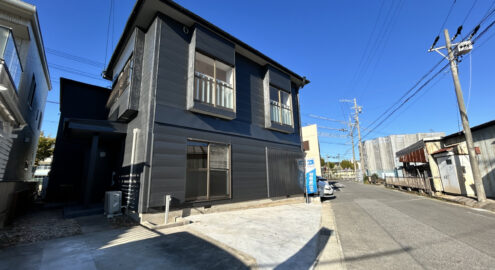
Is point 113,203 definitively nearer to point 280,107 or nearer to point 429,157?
point 280,107

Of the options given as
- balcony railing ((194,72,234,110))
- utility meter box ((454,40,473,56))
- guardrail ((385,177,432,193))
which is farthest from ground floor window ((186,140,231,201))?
guardrail ((385,177,432,193))

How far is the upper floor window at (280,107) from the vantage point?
421 inches

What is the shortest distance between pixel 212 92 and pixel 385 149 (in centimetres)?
4154

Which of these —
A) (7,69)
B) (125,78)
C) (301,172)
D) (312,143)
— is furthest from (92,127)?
(312,143)

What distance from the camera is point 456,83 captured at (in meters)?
10.1

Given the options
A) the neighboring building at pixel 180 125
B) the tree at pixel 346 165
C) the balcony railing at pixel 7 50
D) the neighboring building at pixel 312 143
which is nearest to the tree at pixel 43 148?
the neighboring building at pixel 180 125

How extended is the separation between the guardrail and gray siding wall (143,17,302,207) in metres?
11.0

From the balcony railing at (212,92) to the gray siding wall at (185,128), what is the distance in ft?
1.67

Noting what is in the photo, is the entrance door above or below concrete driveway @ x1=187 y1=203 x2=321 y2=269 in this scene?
above

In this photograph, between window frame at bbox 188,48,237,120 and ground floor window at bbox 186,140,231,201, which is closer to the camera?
ground floor window at bbox 186,140,231,201

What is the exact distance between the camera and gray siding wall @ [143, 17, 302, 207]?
6137mm

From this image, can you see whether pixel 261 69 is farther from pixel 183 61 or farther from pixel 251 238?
pixel 251 238

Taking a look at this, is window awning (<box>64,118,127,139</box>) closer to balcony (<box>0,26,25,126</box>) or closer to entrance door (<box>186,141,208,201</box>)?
balcony (<box>0,26,25,126</box>)

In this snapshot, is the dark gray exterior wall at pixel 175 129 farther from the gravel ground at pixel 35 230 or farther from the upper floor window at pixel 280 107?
the gravel ground at pixel 35 230
